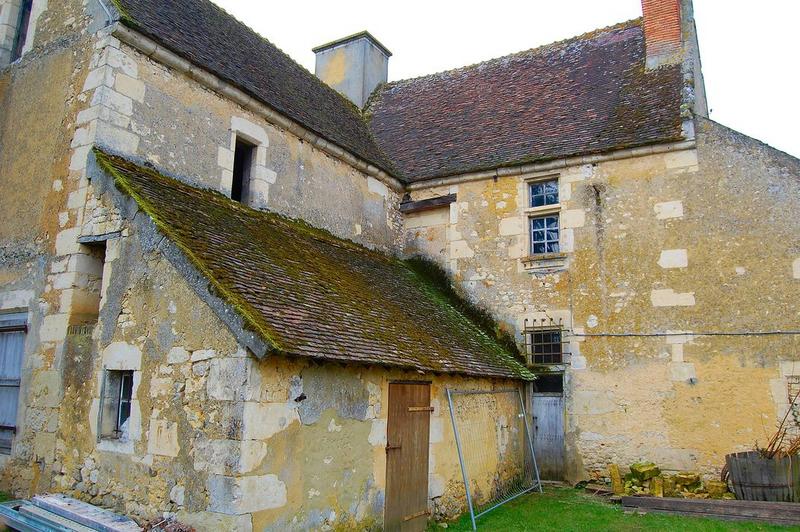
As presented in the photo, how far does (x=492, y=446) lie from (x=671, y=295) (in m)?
3.62

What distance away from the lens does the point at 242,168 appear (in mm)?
9586

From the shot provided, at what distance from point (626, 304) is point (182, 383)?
702cm

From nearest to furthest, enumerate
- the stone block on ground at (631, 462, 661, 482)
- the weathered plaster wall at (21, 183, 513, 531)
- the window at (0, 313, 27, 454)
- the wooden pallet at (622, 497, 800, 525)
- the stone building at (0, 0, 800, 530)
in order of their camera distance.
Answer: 1. the weathered plaster wall at (21, 183, 513, 531)
2. the stone building at (0, 0, 800, 530)
3. the wooden pallet at (622, 497, 800, 525)
4. the window at (0, 313, 27, 454)
5. the stone block on ground at (631, 462, 661, 482)

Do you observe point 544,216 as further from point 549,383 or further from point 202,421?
point 202,421

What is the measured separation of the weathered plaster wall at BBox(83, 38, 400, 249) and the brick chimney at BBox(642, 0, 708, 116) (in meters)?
5.72

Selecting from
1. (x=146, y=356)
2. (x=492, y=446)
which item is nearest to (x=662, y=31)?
(x=492, y=446)

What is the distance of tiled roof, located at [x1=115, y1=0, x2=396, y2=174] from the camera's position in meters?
8.53

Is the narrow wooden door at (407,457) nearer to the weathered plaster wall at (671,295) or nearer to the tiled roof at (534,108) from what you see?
the weathered plaster wall at (671,295)

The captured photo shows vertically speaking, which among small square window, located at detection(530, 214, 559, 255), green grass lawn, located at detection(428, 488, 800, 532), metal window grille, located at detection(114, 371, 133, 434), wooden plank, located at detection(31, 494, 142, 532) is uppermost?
small square window, located at detection(530, 214, 559, 255)

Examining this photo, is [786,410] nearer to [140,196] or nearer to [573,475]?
[573,475]

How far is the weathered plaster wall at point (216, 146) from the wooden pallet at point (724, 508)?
6.14m

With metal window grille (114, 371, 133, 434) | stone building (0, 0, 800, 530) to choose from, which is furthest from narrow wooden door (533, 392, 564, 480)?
metal window grille (114, 371, 133, 434)

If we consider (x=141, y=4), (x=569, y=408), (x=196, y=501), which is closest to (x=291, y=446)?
(x=196, y=501)

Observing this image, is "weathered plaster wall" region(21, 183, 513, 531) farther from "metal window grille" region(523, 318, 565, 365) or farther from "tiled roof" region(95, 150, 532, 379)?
"metal window grille" region(523, 318, 565, 365)
